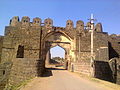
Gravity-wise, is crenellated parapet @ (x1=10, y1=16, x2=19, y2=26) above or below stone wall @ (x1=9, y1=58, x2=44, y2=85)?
above

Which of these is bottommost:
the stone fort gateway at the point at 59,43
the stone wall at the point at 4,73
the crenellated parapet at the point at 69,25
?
the stone wall at the point at 4,73

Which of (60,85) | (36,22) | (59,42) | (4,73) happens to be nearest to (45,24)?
(36,22)

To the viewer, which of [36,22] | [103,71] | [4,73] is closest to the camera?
[4,73]

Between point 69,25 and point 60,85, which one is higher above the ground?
point 69,25

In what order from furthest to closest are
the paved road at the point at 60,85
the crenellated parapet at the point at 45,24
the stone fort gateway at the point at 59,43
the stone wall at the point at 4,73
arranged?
the crenellated parapet at the point at 45,24 < the stone fort gateway at the point at 59,43 < the stone wall at the point at 4,73 < the paved road at the point at 60,85

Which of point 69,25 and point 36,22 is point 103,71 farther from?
point 36,22

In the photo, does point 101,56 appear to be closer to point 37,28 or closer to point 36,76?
point 37,28

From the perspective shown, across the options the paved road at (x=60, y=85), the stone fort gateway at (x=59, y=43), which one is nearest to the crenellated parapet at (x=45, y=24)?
the stone fort gateway at (x=59, y=43)

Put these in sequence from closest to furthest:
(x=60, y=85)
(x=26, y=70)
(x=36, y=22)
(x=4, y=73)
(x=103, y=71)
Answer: (x=60, y=85) < (x=26, y=70) < (x=4, y=73) < (x=103, y=71) < (x=36, y=22)

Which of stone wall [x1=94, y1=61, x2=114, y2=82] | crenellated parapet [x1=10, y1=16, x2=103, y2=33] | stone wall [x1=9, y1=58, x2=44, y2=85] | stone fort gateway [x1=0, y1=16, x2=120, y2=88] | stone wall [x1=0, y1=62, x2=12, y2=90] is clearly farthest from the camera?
crenellated parapet [x1=10, y1=16, x2=103, y2=33]

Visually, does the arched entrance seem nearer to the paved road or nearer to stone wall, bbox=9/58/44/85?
stone wall, bbox=9/58/44/85

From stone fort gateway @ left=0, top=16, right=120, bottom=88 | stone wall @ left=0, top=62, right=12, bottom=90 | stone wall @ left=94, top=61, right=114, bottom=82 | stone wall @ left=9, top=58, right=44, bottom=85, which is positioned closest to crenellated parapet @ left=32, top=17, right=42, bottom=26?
stone fort gateway @ left=0, top=16, right=120, bottom=88

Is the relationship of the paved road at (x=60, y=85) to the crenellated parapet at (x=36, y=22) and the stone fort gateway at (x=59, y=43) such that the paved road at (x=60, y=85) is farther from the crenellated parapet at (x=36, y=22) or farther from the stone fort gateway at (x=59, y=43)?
the crenellated parapet at (x=36, y=22)

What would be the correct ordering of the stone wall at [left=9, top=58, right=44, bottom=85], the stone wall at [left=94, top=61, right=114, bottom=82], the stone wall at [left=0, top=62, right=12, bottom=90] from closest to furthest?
the stone wall at [left=9, top=58, right=44, bottom=85], the stone wall at [left=0, top=62, right=12, bottom=90], the stone wall at [left=94, top=61, right=114, bottom=82]
